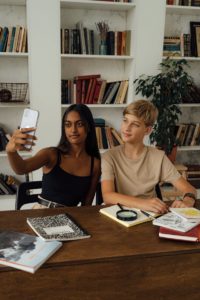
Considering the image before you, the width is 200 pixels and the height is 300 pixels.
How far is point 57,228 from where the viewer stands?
1299 mm

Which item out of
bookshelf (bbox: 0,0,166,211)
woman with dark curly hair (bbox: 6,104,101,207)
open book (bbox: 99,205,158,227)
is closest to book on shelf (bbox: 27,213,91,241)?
open book (bbox: 99,205,158,227)

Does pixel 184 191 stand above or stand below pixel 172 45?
below

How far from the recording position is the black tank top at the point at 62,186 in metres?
1.84

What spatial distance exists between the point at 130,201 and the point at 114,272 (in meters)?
0.48

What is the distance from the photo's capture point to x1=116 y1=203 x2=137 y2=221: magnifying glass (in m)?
1.40

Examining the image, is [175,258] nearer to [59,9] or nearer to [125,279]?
[125,279]

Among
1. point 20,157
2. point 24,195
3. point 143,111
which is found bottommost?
point 24,195

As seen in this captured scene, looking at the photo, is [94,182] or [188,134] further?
[188,134]

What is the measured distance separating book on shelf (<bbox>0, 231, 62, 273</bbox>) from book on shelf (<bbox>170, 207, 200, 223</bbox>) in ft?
1.82

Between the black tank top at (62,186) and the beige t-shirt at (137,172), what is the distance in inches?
A: 7.2

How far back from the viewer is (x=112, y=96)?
3.54 meters

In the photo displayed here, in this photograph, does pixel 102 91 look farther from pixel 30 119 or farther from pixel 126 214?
pixel 126 214

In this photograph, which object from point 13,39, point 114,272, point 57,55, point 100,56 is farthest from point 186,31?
point 114,272

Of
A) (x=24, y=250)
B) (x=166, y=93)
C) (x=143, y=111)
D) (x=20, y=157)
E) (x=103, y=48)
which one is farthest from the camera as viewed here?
(x=103, y=48)
